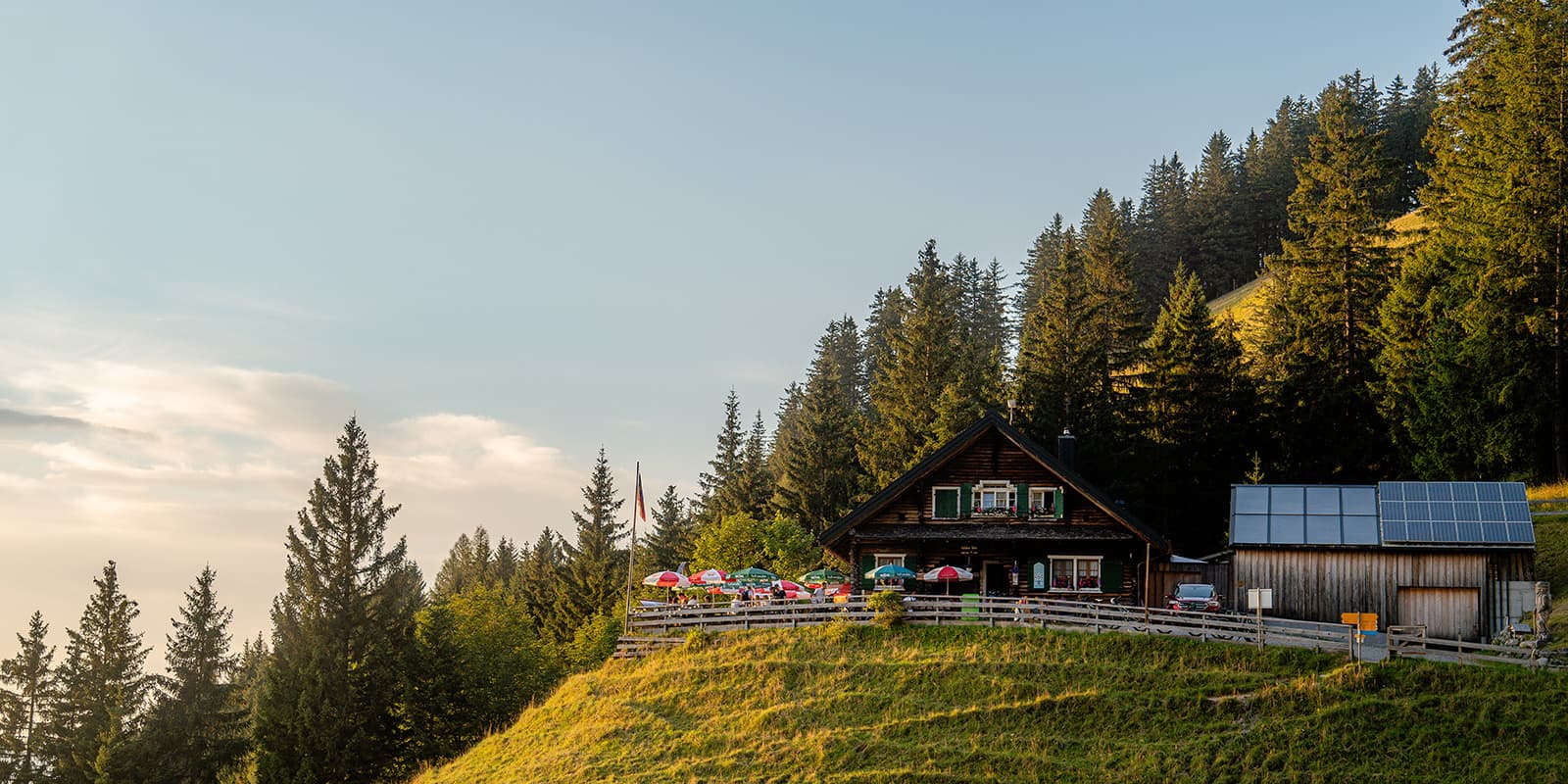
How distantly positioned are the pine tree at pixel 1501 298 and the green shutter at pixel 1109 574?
1926 cm

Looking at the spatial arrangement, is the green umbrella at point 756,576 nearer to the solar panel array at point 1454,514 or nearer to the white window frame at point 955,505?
the white window frame at point 955,505

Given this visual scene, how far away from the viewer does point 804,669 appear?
37938 millimetres

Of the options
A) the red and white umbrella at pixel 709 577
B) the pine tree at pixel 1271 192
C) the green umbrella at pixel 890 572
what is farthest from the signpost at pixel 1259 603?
the pine tree at pixel 1271 192

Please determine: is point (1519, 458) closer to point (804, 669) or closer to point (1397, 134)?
point (804, 669)

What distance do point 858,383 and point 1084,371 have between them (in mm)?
43314

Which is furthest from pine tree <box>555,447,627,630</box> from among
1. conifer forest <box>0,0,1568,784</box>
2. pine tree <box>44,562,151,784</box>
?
pine tree <box>44,562,151,784</box>

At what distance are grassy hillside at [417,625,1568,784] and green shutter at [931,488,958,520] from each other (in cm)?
687

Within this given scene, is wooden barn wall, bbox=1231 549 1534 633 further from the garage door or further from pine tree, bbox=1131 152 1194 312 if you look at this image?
pine tree, bbox=1131 152 1194 312

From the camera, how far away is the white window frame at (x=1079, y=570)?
4500cm

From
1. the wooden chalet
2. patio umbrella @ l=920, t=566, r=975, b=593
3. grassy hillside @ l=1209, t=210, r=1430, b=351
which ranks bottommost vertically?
patio umbrella @ l=920, t=566, r=975, b=593

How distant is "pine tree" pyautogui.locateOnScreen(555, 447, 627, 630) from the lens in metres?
79.1

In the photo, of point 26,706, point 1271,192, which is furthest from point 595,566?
point 1271,192

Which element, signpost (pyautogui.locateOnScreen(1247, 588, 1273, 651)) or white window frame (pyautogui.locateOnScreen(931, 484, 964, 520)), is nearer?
signpost (pyautogui.locateOnScreen(1247, 588, 1273, 651))

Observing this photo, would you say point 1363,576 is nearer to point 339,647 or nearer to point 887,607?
point 887,607
